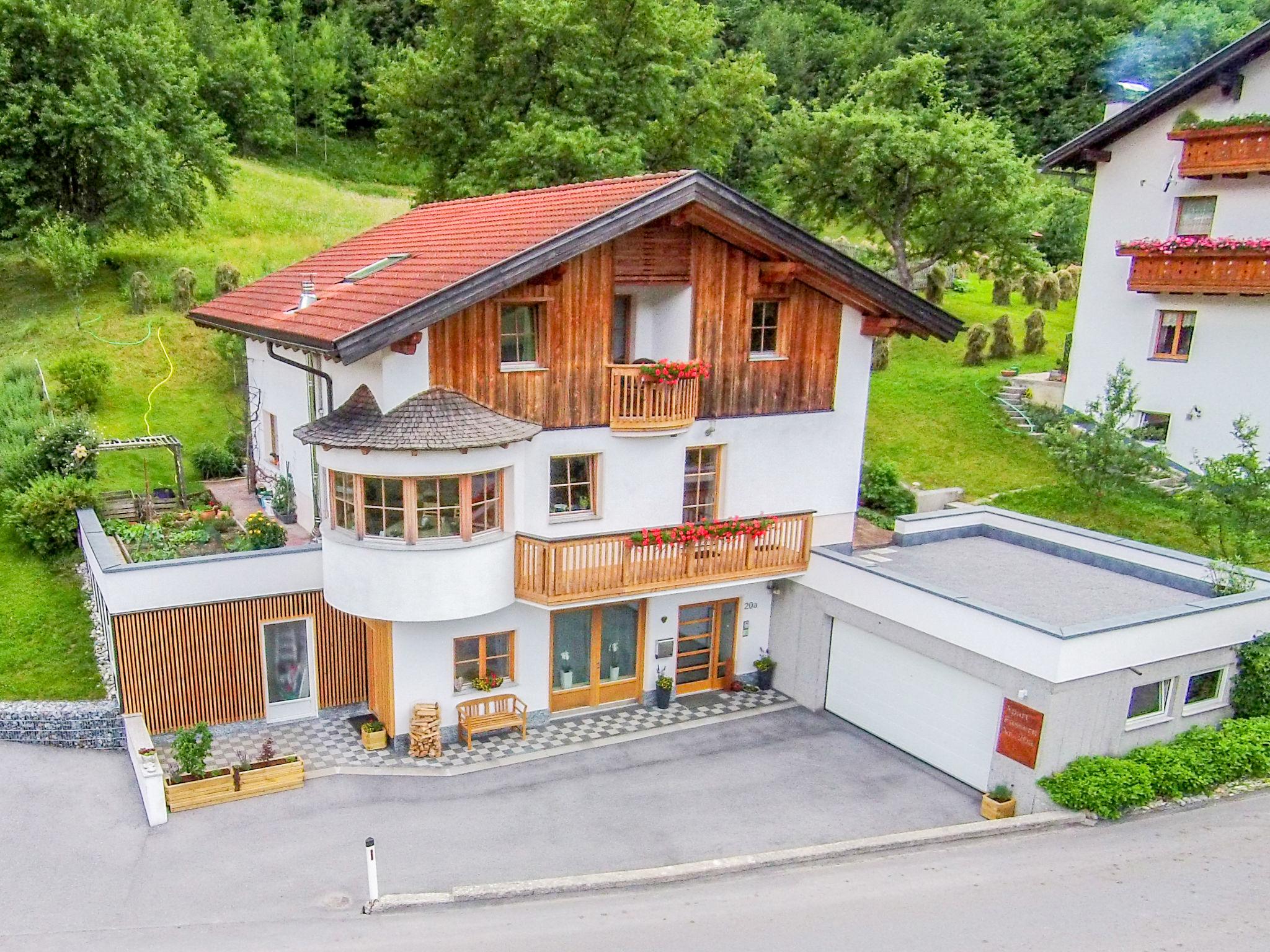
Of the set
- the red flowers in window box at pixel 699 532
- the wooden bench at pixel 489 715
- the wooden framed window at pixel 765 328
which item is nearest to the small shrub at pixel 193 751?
the wooden bench at pixel 489 715

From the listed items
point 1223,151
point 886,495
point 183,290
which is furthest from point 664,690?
point 183,290

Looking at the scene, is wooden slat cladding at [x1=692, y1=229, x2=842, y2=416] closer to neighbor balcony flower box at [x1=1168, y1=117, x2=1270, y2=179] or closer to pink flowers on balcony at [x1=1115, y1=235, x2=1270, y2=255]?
pink flowers on balcony at [x1=1115, y1=235, x2=1270, y2=255]

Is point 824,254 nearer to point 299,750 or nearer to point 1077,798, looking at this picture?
point 1077,798

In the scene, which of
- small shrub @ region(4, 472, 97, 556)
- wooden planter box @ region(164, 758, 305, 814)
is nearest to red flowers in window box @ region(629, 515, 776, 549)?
wooden planter box @ region(164, 758, 305, 814)

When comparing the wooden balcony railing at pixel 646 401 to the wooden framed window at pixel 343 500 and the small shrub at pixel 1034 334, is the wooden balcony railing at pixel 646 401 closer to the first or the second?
the wooden framed window at pixel 343 500

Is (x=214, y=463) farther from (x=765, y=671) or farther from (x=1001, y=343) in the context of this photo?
(x=1001, y=343)

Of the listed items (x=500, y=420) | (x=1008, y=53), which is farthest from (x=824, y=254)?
(x=1008, y=53)
